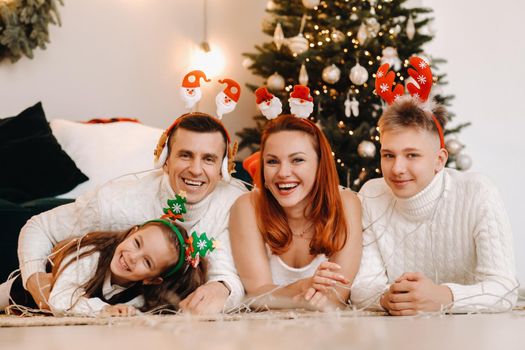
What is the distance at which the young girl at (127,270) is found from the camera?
6.04 feet

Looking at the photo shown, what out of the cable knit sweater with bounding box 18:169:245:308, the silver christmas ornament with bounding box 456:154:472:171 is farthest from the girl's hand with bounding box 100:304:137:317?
the silver christmas ornament with bounding box 456:154:472:171

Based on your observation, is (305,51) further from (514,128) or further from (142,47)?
(514,128)

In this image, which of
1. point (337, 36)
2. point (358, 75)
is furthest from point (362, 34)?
point (358, 75)

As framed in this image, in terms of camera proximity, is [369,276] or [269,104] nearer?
[369,276]

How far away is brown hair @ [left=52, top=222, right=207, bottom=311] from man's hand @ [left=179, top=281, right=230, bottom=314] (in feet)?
0.27

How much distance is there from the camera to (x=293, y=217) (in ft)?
6.81

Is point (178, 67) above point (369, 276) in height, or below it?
above

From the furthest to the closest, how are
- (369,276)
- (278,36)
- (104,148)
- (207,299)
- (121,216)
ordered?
(278,36), (104,148), (121,216), (369,276), (207,299)

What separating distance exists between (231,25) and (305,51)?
1.23m

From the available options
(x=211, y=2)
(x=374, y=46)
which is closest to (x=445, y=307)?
(x=374, y=46)

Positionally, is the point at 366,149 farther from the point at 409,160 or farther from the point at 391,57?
the point at 409,160

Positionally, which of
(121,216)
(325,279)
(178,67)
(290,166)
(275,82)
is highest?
(178,67)

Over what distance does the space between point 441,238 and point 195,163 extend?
85 cm

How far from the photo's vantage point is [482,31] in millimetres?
4094
